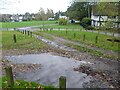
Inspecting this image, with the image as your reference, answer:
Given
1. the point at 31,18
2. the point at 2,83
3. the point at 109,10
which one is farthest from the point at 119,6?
the point at 31,18

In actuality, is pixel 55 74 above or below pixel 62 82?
below

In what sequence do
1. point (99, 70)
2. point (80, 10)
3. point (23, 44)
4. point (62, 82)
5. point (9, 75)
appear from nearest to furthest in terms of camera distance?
point (62, 82), point (9, 75), point (99, 70), point (23, 44), point (80, 10)

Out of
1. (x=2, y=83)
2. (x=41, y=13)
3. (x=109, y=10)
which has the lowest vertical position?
(x=2, y=83)

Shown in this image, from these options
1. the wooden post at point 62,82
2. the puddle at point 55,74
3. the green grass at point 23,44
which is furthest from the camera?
the green grass at point 23,44

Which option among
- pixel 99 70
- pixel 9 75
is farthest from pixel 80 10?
pixel 9 75

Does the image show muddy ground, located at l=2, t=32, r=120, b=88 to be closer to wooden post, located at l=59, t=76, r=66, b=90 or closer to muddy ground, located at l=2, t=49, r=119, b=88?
muddy ground, located at l=2, t=49, r=119, b=88

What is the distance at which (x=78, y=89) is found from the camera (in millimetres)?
4973

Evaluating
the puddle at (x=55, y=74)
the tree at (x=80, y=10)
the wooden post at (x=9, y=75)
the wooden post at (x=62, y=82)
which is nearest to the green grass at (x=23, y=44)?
the puddle at (x=55, y=74)

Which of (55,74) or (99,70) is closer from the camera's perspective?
(55,74)

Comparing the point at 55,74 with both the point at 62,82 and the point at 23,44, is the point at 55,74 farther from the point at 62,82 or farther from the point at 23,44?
the point at 23,44

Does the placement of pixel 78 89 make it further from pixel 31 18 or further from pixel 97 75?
pixel 31 18

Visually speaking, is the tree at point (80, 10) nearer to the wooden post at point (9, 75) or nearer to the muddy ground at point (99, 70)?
the muddy ground at point (99, 70)

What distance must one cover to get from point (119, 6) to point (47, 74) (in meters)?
9.65

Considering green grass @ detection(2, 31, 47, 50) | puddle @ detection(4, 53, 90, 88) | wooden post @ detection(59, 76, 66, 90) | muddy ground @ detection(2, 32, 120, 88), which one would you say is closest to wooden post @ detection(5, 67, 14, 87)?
puddle @ detection(4, 53, 90, 88)
